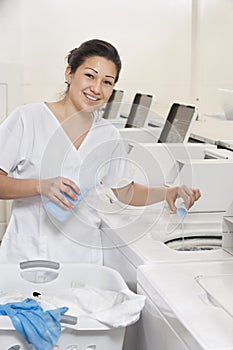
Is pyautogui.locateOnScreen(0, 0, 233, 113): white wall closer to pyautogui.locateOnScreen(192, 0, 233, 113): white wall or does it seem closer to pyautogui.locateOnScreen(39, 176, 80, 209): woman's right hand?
pyautogui.locateOnScreen(192, 0, 233, 113): white wall

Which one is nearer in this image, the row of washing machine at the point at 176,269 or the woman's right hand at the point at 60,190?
the row of washing machine at the point at 176,269

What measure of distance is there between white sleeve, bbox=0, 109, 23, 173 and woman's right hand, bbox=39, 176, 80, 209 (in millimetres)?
201

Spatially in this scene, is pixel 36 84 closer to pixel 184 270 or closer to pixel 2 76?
pixel 2 76

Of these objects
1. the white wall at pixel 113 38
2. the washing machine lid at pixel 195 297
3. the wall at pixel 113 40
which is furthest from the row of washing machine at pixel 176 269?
the white wall at pixel 113 38

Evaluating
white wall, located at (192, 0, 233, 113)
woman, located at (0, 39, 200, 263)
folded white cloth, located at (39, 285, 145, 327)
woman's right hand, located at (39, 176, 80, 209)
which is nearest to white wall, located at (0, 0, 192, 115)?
white wall, located at (192, 0, 233, 113)

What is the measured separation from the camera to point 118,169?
2.08m

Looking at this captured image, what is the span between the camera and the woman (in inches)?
77.4

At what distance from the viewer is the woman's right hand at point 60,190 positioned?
5.91 ft

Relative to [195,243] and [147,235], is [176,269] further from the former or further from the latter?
[195,243]

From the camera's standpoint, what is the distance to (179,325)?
49.6 inches

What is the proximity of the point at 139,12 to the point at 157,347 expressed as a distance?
3.40m

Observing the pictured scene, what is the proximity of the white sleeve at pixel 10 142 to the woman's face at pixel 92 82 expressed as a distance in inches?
8.2

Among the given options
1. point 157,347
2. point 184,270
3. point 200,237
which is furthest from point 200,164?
point 157,347

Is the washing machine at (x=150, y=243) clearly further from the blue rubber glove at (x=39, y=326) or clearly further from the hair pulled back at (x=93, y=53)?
the hair pulled back at (x=93, y=53)
